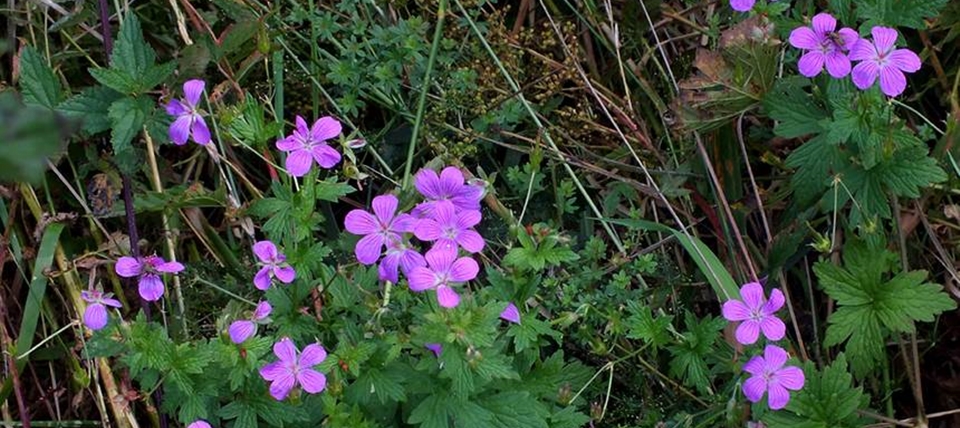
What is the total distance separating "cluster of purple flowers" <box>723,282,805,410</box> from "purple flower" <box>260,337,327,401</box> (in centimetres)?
66

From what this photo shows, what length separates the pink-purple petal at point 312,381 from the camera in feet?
4.65

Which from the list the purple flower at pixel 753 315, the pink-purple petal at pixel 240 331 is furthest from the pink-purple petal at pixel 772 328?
the pink-purple petal at pixel 240 331

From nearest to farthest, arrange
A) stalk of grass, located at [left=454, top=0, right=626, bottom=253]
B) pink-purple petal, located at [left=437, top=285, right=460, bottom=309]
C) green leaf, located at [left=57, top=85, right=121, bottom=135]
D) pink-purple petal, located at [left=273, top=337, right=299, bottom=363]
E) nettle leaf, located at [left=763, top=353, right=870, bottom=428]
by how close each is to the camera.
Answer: pink-purple petal, located at [left=437, top=285, right=460, bottom=309]
pink-purple petal, located at [left=273, top=337, right=299, bottom=363]
nettle leaf, located at [left=763, top=353, right=870, bottom=428]
green leaf, located at [left=57, top=85, right=121, bottom=135]
stalk of grass, located at [left=454, top=0, right=626, bottom=253]

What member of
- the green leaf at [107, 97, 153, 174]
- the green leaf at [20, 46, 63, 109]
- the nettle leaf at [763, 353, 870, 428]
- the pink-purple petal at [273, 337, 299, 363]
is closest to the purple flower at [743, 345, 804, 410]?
the nettle leaf at [763, 353, 870, 428]

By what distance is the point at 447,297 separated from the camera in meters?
1.33

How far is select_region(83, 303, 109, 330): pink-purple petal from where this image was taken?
1506mm

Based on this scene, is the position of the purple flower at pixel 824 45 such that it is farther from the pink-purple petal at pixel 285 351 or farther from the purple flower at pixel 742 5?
the pink-purple petal at pixel 285 351

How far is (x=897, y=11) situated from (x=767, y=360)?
0.65 m

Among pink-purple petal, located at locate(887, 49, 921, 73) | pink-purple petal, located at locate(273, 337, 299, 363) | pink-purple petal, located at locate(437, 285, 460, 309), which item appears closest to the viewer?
pink-purple petal, located at locate(437, 285, 460, 309)

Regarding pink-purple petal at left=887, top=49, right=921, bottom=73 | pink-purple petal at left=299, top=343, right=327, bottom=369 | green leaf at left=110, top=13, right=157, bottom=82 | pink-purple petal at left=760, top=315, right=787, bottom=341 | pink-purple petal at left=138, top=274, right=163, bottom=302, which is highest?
pink-purple petal at left=887, top=49, right=921, bottom=73

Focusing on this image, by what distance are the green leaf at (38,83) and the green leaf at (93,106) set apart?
0.03 metres

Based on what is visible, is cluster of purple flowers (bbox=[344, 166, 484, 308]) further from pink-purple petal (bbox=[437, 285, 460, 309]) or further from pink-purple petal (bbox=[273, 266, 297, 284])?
pink-purple petal (bbox=[273, 266, 297, 284])

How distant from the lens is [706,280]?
204 centimetres

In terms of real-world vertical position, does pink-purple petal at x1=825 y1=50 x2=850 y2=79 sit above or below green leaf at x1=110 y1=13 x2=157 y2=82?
above
